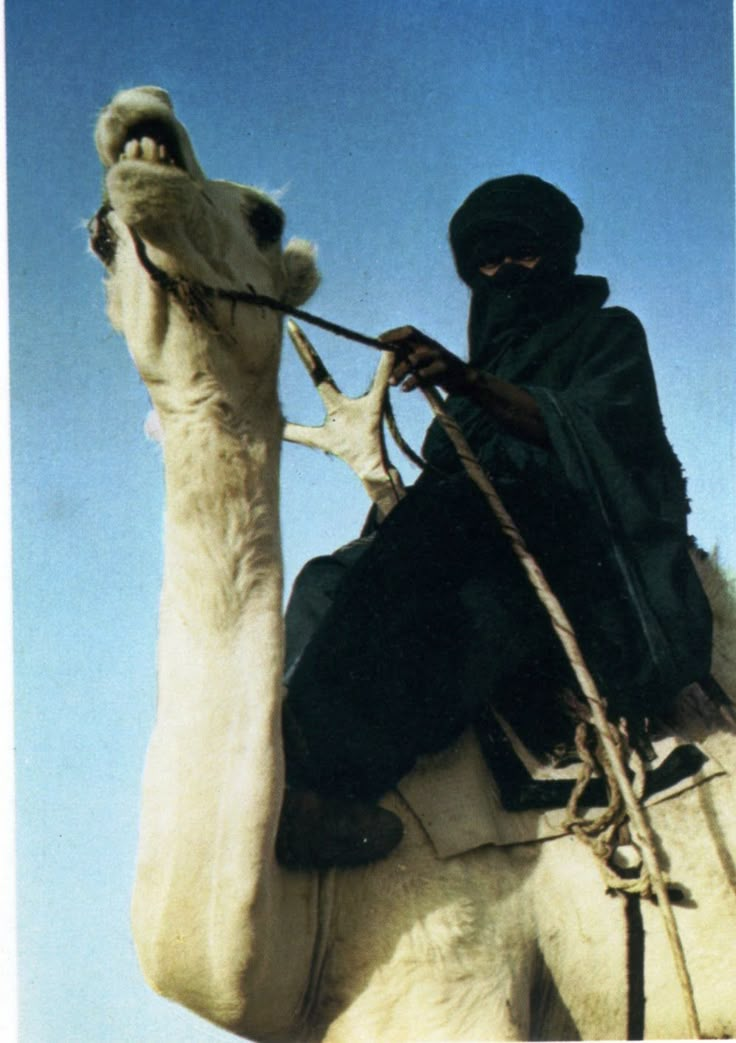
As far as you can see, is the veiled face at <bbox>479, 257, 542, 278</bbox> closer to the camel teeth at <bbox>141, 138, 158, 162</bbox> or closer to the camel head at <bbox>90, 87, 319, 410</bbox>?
the camel head at <bbox>90, 87, 319, 410</bbox>

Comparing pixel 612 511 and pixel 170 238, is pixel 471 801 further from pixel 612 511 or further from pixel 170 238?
pixel 170 238

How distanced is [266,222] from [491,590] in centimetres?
93

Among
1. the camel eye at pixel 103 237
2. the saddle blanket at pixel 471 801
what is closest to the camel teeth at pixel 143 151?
the camel eye at pixel 103 237

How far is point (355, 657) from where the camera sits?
371 centimetres

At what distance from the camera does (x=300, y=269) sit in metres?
3.72

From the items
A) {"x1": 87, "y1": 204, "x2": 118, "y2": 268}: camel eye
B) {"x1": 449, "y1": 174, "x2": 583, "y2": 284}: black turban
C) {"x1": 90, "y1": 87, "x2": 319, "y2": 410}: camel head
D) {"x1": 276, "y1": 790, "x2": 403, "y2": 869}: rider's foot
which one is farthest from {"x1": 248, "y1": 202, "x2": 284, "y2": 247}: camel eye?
{"x1": 276, "y1": 790, "x2": 403, "y2": 869}: rider's foot

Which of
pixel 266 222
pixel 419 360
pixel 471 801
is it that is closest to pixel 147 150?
pixel 266 222

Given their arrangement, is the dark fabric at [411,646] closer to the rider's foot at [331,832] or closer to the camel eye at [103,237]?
the rider's foot at [331,832]

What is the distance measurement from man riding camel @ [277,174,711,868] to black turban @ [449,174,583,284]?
10.1 inches

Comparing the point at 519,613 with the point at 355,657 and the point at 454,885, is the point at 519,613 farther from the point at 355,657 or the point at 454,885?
the point at 454,885

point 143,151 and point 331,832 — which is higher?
point 143,151

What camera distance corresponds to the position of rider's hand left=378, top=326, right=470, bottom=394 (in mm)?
3723

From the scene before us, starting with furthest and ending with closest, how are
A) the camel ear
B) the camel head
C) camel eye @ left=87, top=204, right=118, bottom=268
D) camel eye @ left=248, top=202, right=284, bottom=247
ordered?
the camel ear, camel eye @ left=248, top=202, right=284, bottom=247, camel eye @ left=87, top=204, right=118, bottom=268, the camel head

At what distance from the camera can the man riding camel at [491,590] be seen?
362 cm
